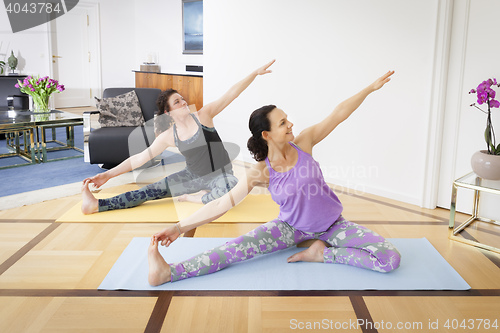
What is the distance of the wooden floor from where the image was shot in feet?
6.13

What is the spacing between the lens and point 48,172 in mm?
4355

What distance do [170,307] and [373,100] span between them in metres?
2.42

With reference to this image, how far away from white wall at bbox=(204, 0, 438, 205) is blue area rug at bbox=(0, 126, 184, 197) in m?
1.47

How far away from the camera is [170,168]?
15.0ft

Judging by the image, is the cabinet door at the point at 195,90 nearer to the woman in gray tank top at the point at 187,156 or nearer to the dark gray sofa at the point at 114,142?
the dark gray sofa at the point at 114,142

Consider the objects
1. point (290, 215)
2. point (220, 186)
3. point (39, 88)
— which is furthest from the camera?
point (39, 88)

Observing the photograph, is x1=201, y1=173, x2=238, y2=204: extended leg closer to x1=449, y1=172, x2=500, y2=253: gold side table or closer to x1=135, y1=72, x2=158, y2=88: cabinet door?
x1=449, y1=172, x2=500, y2=253: gold side table

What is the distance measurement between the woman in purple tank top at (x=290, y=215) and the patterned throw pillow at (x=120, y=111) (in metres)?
2.57

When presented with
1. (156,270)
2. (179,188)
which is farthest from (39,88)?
(156,270)

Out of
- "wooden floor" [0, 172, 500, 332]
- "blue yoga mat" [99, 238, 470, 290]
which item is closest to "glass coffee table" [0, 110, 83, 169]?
"wooden floor" [0, 172, 500, 332]

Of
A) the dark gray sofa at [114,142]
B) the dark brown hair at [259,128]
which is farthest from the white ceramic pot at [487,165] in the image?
the dark gray sofa at [114,142]

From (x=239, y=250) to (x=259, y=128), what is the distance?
61 centimetres

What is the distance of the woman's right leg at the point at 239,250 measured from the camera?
2.25m

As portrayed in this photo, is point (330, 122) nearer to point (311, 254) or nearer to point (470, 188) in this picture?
point (311, 254)
